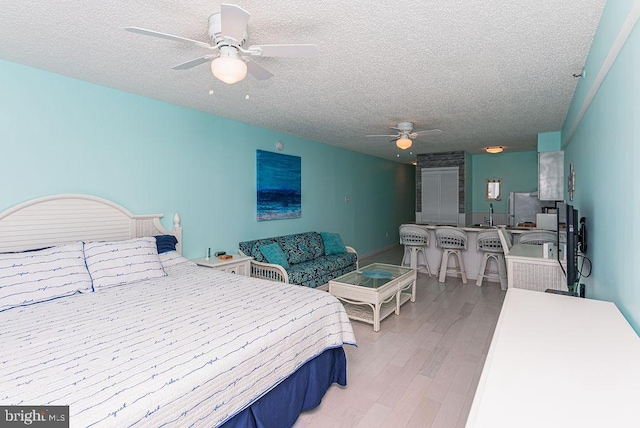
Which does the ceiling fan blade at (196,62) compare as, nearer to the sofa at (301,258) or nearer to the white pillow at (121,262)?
the white pillow at (121,262)

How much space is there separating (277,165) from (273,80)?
2.18 metres

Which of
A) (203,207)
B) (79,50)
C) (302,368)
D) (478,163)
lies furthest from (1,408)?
Result: (478,163)

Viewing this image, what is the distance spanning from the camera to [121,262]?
2686mm

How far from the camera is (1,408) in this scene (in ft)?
3.73

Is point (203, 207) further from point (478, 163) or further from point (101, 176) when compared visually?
point (478, 163)

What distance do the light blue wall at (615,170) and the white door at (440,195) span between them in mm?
5007

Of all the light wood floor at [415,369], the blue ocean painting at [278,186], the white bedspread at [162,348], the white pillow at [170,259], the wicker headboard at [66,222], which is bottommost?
the light wood floor at [415,369]

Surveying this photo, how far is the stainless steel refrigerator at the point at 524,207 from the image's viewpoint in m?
6.54

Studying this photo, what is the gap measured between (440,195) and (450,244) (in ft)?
8.29

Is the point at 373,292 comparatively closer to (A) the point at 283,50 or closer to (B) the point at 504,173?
(A) the point at 283,50

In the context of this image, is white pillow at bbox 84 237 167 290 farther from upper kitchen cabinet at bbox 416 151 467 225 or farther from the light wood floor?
upper kitchen cabinet at bbox 416 151 467 225

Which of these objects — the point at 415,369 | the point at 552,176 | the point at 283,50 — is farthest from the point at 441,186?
the point at 283,50

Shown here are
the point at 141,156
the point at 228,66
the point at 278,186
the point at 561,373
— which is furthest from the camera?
the point at 278,186

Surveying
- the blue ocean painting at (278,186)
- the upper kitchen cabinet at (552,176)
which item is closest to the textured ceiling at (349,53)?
the upper kitchen cabinet at (552,176)
